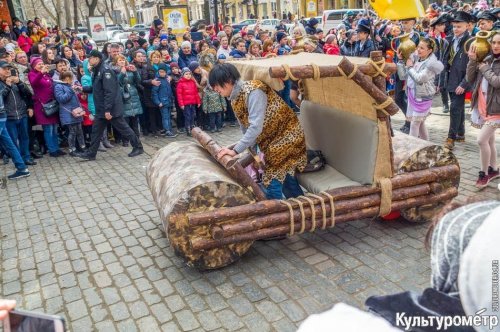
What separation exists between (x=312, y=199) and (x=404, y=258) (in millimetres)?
996

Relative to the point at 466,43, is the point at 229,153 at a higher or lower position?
lower

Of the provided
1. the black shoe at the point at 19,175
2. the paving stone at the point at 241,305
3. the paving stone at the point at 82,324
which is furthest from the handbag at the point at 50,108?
the paving stone at the point at 241,305

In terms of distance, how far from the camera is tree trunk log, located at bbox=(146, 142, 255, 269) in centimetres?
361

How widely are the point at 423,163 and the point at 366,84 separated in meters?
1.16

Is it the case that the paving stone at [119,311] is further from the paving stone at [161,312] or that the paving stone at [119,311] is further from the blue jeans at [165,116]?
the blue jeans at [165,116]

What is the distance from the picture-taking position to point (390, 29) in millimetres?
10023

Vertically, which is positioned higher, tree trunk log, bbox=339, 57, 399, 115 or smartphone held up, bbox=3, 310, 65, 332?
tree trunk log, bbox=339, 57, 399, 115

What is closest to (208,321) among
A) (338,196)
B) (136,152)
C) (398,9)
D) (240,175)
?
(240,175)

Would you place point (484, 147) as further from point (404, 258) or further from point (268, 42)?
point (268, 42)

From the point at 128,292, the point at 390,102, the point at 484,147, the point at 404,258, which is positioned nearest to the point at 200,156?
the point at 128,292

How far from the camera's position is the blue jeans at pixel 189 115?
9.15 metres

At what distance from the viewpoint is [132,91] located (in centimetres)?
859

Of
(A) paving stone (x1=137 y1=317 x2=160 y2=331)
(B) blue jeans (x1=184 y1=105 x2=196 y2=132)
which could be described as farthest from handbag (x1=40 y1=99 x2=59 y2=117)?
(A) paving stone (x1=137 y1=317 x2=160 y2=331)

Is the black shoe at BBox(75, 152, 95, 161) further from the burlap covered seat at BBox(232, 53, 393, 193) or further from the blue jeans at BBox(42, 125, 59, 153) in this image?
the burlap covered seat at BBox(232, 53, 393, 193)
